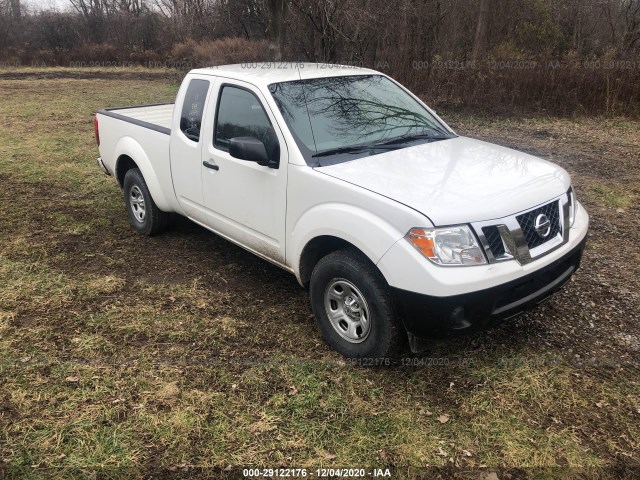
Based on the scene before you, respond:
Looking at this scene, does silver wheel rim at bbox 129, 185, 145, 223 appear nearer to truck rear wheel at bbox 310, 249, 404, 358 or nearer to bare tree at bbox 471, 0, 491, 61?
truck rear wheel at bbox 310, 249, 404, 358

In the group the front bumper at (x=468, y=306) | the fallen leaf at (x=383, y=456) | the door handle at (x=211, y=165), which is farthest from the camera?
the door handle at (x=211, y=165)

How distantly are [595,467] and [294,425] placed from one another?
5.15 feet

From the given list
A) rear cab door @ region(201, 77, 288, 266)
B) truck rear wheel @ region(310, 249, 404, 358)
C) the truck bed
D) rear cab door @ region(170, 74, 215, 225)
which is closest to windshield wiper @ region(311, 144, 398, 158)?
rear cab door @ region(201, 77, 288, 266)

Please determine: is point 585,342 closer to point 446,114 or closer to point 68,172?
point 68,172

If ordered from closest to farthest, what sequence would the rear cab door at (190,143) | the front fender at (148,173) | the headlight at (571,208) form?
1. the headlight at (571,208)
2. the rear cab door at (190,143)
3. the front fender at (148,173)

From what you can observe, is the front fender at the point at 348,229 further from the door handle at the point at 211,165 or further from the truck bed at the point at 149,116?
the truck bed at the point at 149,116

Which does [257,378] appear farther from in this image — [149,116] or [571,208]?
[149,116]

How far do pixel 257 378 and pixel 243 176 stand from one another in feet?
4.91

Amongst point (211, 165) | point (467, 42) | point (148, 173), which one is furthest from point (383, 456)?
point (467, 42)

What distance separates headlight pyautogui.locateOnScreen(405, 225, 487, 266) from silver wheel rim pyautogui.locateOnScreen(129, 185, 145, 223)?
3588 millimetres

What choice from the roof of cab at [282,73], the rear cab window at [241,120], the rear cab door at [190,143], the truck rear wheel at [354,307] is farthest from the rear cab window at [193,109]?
the truck rear wheel at [354,307]

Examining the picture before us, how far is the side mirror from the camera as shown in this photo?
3535mm

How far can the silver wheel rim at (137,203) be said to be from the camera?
552 centimetres

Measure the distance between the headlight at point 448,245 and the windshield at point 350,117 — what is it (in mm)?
997
